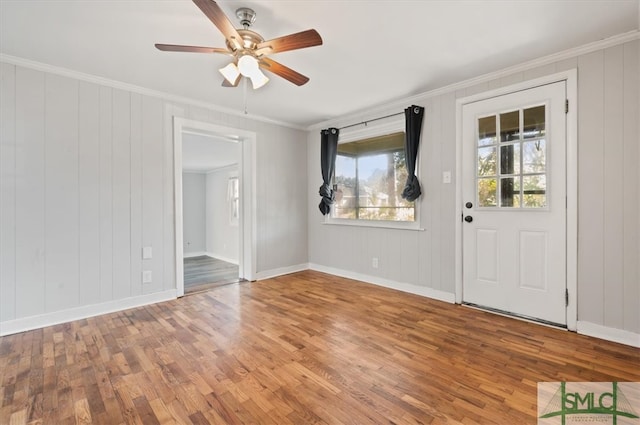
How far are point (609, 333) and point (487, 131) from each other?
2.07 meters

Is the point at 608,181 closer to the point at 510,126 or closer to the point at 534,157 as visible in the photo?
the point at 534,157

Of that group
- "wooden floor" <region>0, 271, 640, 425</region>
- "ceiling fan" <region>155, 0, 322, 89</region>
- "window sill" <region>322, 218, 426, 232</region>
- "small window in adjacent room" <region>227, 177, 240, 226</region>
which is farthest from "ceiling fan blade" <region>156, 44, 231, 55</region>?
"small window in adjacent room" <region>227, 177, 240, 226</region>

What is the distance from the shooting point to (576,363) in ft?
6.80

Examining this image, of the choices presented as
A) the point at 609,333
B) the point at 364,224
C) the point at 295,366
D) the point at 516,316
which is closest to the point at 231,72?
the point at 295,366

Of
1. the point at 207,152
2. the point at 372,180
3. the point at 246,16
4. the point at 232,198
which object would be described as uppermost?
the point at 246,16

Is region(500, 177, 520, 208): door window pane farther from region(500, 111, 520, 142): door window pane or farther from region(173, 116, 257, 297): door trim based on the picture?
region(173, 116, 257, 297): door trim

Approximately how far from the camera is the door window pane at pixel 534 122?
2.76m

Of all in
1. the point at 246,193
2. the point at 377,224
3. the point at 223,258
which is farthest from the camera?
the point at 223,258

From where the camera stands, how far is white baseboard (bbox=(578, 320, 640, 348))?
2.32 m

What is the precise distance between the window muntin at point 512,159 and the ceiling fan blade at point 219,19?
8.43 feet

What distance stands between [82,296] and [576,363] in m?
4.34

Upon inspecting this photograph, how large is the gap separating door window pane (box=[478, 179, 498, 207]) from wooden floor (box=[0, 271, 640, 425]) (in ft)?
3.76

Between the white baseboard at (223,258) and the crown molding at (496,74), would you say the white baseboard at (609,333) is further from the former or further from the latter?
the white baseboard at (223,258)

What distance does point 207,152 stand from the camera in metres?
5.85
